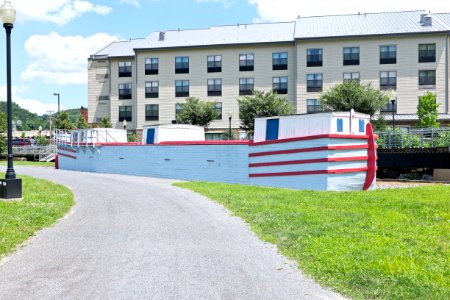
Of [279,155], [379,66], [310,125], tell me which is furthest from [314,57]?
[310,125]

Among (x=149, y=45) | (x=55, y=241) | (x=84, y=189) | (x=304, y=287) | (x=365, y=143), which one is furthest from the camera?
(x=149, y=45)

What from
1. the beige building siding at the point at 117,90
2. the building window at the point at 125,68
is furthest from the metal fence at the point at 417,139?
the building window at the point at 125,68

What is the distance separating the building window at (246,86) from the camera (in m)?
55.4

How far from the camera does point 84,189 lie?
19.1m

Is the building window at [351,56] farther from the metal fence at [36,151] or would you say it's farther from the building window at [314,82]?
the metal fence at [36,151]

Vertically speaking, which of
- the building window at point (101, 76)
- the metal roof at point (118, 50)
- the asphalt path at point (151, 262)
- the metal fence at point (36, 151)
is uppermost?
the metal roof at point (118, 50)

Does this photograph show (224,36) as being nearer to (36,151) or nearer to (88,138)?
(36,151)

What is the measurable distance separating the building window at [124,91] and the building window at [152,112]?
420 centimetres

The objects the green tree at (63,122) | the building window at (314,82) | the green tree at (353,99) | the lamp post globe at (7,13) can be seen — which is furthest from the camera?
the green tree at (63,122)

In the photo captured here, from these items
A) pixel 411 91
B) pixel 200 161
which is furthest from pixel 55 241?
pixel 411 91

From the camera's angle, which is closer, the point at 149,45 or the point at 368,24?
the point at 368,24

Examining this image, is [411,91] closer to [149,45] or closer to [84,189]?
[149,45]

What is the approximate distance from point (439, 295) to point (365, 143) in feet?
52.0

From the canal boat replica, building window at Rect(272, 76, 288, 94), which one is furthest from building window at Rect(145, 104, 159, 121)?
the canal boat replica
